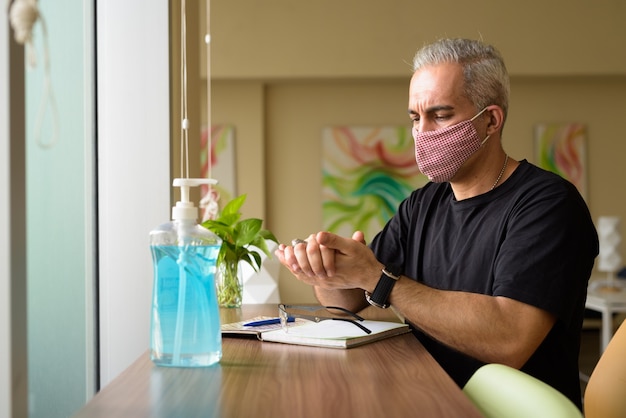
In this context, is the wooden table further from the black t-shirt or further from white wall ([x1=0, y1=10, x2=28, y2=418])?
the black t-shirt

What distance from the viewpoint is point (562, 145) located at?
6355mm

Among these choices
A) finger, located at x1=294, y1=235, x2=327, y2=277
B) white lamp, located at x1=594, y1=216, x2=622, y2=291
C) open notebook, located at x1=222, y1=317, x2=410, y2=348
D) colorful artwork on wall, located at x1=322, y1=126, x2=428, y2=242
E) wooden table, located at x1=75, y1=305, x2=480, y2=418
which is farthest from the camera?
colorful artwork on wall, located at x1=322, y1=126, x2=428, y2=242

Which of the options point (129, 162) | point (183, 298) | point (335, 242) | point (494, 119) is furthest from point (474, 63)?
point (183, 298)

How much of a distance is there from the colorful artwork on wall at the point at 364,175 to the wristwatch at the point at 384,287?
479cm

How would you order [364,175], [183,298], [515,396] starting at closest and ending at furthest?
[515,396] → [183,298] → [364,175]

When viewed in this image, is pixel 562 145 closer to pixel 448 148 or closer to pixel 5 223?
pixel 448 148

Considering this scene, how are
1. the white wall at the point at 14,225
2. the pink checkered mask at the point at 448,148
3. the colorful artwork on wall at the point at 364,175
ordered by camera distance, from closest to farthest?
the white wall at the point at 14,225 < the pink checkered mask at the point at 448,148 < the colorful artwork on wall at the point at 364,175

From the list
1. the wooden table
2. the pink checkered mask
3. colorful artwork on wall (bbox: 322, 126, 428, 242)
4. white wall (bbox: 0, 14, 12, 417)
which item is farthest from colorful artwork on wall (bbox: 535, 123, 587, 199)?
white wall (bbox: 0, 14, 12, 417)

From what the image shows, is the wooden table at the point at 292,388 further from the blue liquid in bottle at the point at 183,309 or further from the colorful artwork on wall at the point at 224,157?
the colorful artwork on wall at the point at 224,157

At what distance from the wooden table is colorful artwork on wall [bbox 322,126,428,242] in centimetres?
498

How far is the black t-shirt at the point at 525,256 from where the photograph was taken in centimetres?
→ 155

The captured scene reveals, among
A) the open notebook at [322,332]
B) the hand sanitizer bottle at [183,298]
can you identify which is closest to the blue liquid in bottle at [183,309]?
the hand sanitizer bottle at [183,298]

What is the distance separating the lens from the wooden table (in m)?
0.93

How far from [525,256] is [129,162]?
1021 millimetres
